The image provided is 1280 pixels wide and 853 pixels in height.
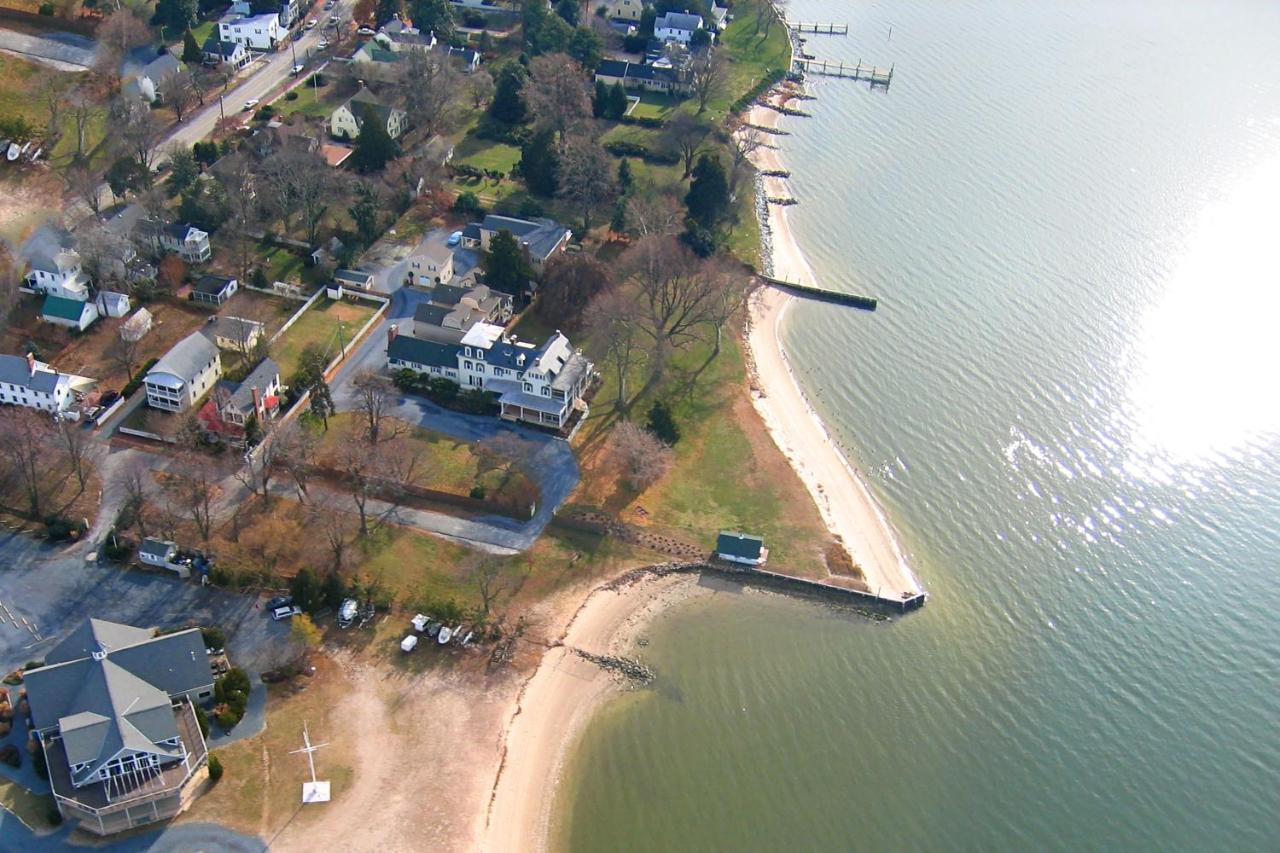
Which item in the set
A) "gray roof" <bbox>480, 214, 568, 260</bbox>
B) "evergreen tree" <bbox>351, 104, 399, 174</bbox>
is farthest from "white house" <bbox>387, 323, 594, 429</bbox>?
"evergreen tree" <bbox>351, 104, 399, 174</bbox>

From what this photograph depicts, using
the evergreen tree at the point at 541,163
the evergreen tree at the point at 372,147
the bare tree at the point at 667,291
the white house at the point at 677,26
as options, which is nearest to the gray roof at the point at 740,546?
the bare tree at the point at 667,291

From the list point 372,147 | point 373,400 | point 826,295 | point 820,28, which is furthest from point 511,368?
point 820,28

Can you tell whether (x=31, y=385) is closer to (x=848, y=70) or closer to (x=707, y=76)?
(x=707, y=76)

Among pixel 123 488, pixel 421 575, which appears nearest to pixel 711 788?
pixel 421 575

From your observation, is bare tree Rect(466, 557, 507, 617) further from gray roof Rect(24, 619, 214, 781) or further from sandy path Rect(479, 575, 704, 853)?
gray roof Rect(24, 619, 214, 781)

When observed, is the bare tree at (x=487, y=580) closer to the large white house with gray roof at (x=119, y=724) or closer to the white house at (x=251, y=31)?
the large white house with gray roof at (x=119, y=724)

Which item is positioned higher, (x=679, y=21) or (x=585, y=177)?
(x=679, y=21)

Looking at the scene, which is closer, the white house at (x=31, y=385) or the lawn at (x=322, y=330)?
the white house at (x=31, y=385)
